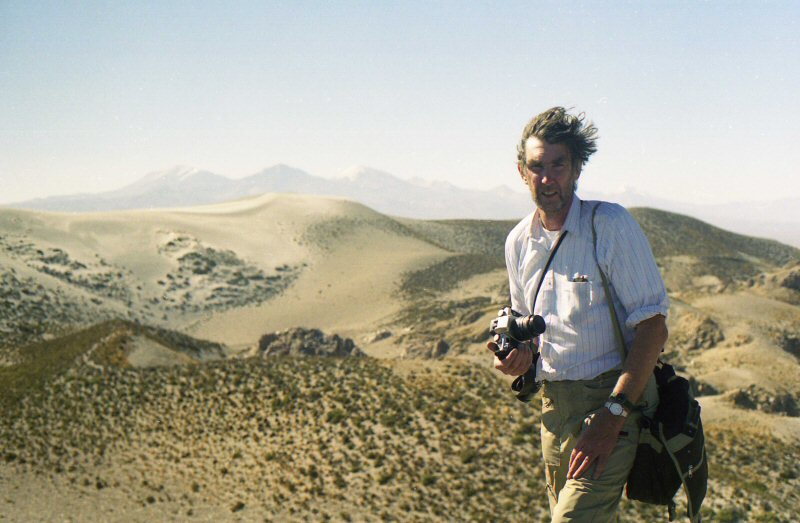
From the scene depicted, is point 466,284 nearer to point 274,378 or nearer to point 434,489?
point 274,378

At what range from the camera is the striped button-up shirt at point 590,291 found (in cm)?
344

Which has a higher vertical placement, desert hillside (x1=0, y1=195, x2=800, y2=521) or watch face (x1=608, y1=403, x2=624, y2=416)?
watch face (x1=608, y1=403, x2=624, y2=416)

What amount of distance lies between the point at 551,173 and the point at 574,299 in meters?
0.78

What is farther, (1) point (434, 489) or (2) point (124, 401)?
(2) point (124, 401)

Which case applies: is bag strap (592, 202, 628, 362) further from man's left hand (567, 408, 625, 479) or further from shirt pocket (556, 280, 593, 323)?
man's left hand (567, 408, 625, 479)

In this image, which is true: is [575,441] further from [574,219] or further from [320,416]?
[320,416]

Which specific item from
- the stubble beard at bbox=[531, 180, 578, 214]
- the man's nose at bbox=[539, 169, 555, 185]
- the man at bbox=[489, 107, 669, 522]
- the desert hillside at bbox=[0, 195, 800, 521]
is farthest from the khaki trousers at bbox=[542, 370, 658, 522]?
the desert hillside at bbox=[0, 195, 800, 521]

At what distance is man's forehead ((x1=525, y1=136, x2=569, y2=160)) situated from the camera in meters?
3.76

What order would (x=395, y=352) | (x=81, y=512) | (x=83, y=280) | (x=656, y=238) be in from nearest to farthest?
(x=81, y=512) → (x=395, y=352) → (x=83, y=280) → (x=656, y=238)

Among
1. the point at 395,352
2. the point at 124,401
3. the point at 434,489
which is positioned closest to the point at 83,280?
the point at 395,352

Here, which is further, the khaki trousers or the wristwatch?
the khaki trousers

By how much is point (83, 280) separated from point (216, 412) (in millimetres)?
35370

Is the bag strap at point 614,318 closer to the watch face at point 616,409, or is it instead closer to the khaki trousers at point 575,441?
the khaki trousers at point 575,441

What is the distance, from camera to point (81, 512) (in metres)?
15.3
